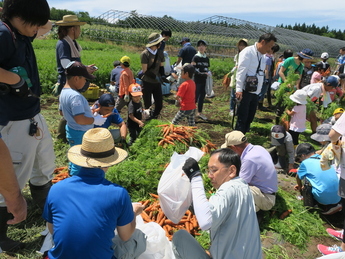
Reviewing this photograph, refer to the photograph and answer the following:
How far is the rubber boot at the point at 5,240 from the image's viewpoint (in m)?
2.83

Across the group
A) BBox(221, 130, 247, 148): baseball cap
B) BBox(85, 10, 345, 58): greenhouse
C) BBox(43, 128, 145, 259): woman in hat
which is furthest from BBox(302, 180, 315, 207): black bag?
BBox(85, 10, 345, 58): greenhouse

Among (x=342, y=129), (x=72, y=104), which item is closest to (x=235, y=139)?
(x=342, y=129)

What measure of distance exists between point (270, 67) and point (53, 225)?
7.46m

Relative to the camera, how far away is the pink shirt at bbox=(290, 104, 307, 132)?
5.73 metres

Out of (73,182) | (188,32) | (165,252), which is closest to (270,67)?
(165,252)

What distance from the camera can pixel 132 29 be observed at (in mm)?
23719

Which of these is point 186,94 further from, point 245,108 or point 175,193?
point 175,193

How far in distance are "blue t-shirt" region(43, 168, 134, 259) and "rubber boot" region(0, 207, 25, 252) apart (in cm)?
118

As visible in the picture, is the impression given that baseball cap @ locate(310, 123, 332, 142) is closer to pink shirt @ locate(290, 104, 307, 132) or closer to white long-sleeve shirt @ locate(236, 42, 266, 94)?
pink shirt @ locate(290, 104, 307, 132)

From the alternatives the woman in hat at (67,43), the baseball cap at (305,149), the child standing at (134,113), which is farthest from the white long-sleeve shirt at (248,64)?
the woman in hat at (67,43)

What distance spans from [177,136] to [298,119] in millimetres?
2541

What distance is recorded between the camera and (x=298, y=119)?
5746 mm

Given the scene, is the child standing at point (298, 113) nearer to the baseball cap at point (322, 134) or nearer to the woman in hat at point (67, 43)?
the baseball cap at point (322, 134)

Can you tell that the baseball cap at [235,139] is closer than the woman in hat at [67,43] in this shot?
Yes
